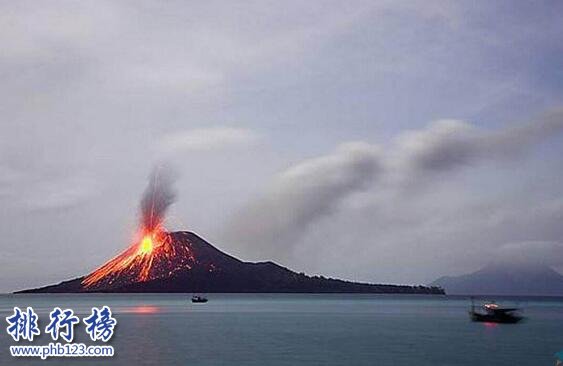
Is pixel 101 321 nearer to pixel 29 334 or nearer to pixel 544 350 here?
pixel 29 334

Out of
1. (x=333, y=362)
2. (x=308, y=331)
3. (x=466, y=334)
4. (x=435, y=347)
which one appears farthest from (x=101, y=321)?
(x=466, y=334)

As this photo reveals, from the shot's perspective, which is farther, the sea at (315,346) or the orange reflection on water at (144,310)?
the orange reflection on water at (144,310)

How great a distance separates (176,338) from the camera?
54438mm

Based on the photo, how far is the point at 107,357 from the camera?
38.2 meters

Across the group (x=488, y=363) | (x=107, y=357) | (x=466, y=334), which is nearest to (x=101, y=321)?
(x=107, y=357)

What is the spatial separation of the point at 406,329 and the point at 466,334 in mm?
6284

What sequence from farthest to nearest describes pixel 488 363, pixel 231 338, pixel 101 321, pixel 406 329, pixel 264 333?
pixel 406 329 < pixel 264 333 < pixel 231 338 < pixel 488 363 < pixel 101 321

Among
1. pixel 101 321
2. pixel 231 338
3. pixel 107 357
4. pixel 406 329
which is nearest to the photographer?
pixel 101 321

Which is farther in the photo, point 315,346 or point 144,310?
point 144,310

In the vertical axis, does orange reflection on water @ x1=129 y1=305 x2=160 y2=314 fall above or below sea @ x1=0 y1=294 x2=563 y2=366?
above

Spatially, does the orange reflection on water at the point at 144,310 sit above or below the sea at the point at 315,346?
above

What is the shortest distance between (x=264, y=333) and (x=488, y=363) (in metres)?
21.6

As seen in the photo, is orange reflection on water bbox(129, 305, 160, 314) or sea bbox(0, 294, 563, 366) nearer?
sea bbox(0, 294, 563, 366)

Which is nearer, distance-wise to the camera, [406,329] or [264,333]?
[264,333]
